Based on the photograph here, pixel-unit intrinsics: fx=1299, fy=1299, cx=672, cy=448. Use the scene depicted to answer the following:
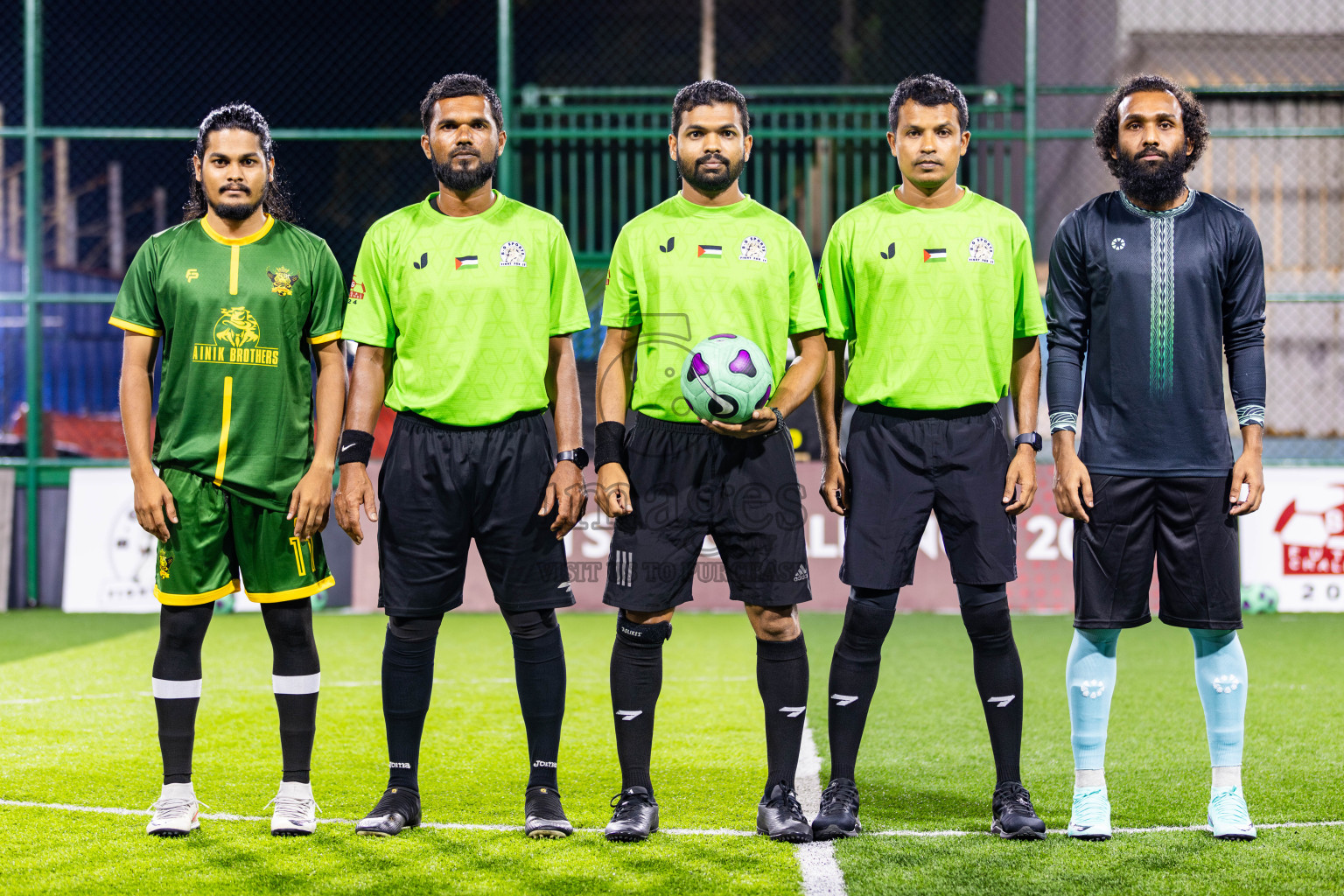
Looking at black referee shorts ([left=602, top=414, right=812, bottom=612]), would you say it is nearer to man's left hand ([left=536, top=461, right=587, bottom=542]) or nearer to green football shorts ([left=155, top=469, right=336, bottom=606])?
man's left hand ([left=536, top=461, right=587, bottom=542])

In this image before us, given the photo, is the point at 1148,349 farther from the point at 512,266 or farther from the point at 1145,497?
the point at 512,266

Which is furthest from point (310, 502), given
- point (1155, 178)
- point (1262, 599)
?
point (1262, 599)

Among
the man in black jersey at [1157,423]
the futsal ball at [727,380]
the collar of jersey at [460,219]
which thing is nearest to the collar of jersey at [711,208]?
the futsal ball at [727,380]

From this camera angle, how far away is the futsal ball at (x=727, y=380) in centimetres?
356

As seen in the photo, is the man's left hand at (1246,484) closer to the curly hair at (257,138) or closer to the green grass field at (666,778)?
the green grass field at (666,778)

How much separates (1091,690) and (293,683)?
2.35 metres

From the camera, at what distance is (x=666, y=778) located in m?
4.55

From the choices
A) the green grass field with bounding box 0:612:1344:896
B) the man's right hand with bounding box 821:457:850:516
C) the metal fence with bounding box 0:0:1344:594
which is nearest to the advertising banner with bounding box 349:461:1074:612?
the green grass field with bounding box 0:612:1344:896

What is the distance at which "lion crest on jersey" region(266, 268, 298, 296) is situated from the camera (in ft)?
12.6

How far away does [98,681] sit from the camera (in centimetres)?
671

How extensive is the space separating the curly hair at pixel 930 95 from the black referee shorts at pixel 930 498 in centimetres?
88

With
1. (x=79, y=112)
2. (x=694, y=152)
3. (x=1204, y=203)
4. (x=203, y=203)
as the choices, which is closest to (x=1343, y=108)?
(x=1204, y=203)

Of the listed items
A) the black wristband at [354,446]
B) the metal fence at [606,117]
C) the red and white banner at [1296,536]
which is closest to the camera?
the black wristband at [354,446]

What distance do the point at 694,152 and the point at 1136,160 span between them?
50.6 inches
